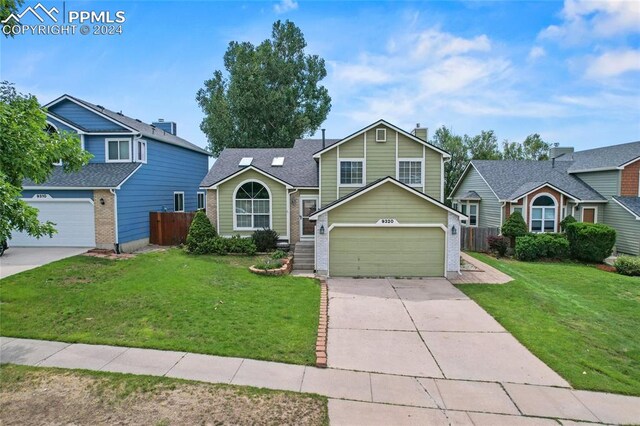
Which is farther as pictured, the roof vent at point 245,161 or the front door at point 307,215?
the roof vent at point 245,161

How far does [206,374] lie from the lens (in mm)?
5762

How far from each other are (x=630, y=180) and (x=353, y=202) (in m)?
18.6

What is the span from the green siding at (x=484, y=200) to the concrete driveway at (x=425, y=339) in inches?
496

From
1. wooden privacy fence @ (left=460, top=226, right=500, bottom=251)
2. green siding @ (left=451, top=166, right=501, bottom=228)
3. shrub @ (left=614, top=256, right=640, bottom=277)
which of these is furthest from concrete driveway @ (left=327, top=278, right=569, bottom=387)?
green siding @ (left=451, top=166, right=501, bottom=228)

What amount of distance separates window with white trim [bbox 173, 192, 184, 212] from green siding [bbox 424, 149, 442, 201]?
14.9 metres

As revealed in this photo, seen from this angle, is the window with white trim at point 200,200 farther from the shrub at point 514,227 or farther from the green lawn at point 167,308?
the shrub at point 514,227

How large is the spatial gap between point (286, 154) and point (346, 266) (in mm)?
9616

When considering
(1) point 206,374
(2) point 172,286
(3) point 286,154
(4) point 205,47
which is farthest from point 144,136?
(1) point 206,374

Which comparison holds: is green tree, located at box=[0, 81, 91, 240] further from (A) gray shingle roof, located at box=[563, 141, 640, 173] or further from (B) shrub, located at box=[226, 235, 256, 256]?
(A) gray shingle roof, located at box=[563, 141, 640, 173]

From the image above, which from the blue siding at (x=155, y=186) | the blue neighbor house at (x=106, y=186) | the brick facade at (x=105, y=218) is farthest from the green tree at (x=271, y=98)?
the brick facade at (x=105, y=218)

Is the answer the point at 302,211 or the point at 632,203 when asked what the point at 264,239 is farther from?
the point at 632,203

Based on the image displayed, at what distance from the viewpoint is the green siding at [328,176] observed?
17.2 m

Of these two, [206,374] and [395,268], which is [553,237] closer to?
[395,268]

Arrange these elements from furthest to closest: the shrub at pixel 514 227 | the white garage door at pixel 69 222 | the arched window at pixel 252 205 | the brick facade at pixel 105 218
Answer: the shrub at pixel 514 227
the arched window at pixel 252 205
the white garage door at pixel 69 222
the brick facade at pixel 105 218
